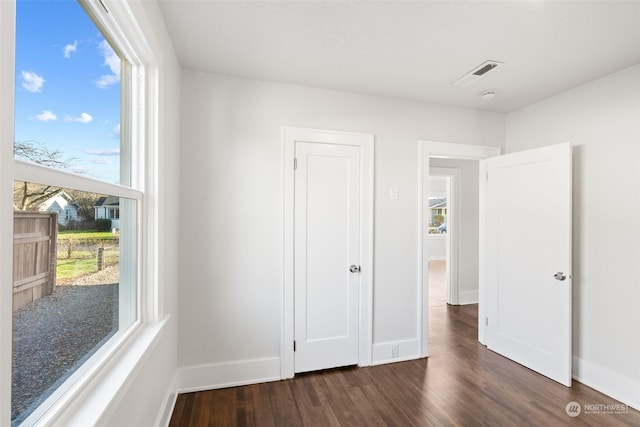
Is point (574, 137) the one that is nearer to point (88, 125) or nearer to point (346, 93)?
point (346, 93)

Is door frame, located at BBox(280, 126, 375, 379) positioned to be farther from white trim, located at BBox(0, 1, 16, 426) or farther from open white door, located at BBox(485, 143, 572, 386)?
white trim, located at BBox(0, 1, 16, 426)

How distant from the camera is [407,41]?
6.40ft

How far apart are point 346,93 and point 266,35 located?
3.37ft

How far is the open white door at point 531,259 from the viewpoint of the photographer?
2.49m

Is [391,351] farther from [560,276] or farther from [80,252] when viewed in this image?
[80,252]

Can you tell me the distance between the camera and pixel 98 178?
1170mm

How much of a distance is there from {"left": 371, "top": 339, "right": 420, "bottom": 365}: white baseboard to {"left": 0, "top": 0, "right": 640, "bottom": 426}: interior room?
0.06 feet

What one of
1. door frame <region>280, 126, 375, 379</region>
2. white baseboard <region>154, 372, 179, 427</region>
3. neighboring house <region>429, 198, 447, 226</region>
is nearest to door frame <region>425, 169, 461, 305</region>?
door frame <region>280, 126, 375, 379</region>

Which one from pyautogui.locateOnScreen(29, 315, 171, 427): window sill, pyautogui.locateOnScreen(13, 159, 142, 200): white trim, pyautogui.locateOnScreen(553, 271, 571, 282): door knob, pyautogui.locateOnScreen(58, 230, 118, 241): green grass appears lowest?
pyautogui.locateOnScreen(29, 315, 171, 427): window sill

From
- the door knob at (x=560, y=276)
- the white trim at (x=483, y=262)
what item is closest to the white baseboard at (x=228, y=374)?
the white trim at (x=483, y=262)

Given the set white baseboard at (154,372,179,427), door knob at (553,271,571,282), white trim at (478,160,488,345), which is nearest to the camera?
white baseboard at (154,372,179,427)

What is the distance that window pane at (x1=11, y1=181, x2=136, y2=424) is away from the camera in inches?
30.1

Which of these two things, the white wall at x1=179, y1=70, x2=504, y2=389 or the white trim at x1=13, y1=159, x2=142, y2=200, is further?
the white wall at x1=179, y1=70, x2=504, y2=389

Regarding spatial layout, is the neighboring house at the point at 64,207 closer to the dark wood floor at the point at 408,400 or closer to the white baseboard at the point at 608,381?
the dark wood floor at the point at 408,400
